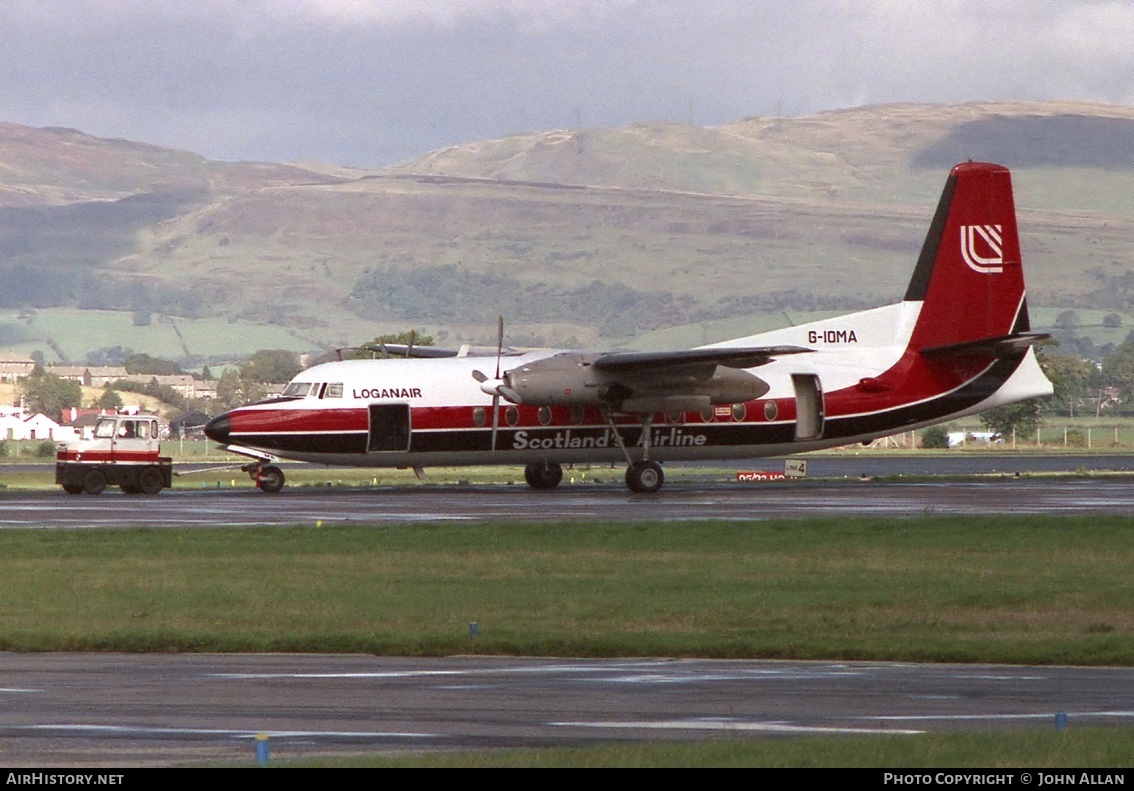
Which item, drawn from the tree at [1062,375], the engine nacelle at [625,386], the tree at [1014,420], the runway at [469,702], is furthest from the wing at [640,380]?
the tree at [1014,420]

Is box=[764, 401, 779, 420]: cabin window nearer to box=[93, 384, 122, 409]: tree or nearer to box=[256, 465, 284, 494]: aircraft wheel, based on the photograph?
box=[256, 465, 284, 494]: aircraft wheel

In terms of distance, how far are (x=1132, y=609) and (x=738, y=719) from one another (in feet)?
34.2

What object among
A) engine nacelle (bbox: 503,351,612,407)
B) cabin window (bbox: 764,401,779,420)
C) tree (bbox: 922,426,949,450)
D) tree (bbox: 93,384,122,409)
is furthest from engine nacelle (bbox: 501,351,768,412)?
tree (bbox: 93,384,122,409)

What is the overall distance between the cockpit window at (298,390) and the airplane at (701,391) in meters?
0.04

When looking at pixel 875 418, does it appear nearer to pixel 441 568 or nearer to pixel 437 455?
pixel 437 455

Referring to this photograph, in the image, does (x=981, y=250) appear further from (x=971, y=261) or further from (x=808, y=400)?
(x=808, y=400)

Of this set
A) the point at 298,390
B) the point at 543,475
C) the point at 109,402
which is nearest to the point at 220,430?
the point at 298,390

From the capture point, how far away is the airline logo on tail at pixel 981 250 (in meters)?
49.5

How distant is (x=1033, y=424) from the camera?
113m

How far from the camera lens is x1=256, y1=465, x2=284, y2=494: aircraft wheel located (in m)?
47.1

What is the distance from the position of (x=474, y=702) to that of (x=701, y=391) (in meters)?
31.2

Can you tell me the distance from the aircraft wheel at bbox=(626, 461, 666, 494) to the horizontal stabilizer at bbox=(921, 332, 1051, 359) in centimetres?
819

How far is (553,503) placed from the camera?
4150 centimetres

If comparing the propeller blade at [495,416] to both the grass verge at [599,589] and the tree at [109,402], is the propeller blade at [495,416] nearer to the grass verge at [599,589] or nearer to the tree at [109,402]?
the grass verge at [599,589]
